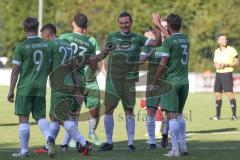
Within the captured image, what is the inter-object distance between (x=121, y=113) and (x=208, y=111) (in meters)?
3.39

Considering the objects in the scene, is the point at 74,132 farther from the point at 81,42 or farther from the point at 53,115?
the point at 81,42

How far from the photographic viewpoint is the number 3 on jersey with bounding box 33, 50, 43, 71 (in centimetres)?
1234

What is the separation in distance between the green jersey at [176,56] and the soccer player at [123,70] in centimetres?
69

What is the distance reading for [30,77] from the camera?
12352 mm

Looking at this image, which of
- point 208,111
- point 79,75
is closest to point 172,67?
point 79,75

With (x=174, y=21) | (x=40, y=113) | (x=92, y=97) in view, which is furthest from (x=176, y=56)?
(x=92, y=97)

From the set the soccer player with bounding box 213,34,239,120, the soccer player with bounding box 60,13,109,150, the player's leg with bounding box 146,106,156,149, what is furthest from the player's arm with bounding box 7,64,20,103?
the soccer player with bounding box 213,34,239,120

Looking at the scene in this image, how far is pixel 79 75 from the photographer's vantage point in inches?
530

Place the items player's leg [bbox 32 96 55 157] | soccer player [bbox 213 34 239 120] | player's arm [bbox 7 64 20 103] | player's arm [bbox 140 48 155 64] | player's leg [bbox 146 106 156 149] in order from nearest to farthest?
player's arm [bbox 7 64 20 103] → player's leg [bbox 32 96 55 157] → player's leg [bbox 146 106 156 149] → player's arm [bbox 140 48 155 64] → soccer player [bbox 213 34 239 120]

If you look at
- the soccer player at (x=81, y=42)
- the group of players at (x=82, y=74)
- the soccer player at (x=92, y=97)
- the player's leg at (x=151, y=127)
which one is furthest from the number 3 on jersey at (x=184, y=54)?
the soccer player at (x=92, y=97)

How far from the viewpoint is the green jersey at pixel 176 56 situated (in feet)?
41.7

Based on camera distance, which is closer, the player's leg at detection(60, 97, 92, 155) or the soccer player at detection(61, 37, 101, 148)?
the player's leg at detection(60, 97, 92, 155)

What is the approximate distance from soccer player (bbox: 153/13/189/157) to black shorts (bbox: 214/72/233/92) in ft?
32.7

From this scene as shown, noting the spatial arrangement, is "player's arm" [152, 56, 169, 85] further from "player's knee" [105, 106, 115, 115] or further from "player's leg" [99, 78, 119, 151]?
"player's knee" [105, 106, 115, 115]
